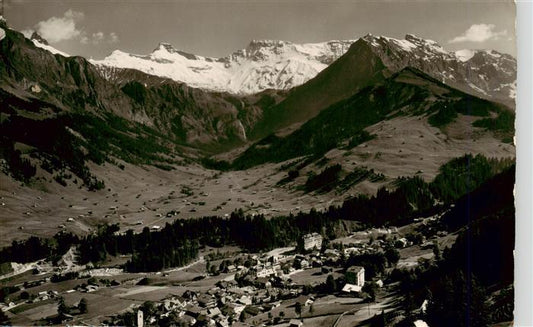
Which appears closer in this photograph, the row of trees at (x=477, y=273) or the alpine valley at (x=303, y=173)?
the row of trees at (x=477, y=273)

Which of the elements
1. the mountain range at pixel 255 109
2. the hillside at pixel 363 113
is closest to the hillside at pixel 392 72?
→ the mountain range at pixel 255 109

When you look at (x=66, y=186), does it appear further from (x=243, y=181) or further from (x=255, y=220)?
(x=255, y=220)

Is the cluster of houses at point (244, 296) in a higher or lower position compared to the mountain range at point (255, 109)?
lower

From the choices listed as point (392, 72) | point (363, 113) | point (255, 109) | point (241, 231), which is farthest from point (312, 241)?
point (255, 109)

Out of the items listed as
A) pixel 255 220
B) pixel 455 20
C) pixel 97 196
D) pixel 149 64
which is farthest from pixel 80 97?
pixel 455 20

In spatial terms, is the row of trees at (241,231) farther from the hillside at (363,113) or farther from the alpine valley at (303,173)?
the hillside at (363,113)
